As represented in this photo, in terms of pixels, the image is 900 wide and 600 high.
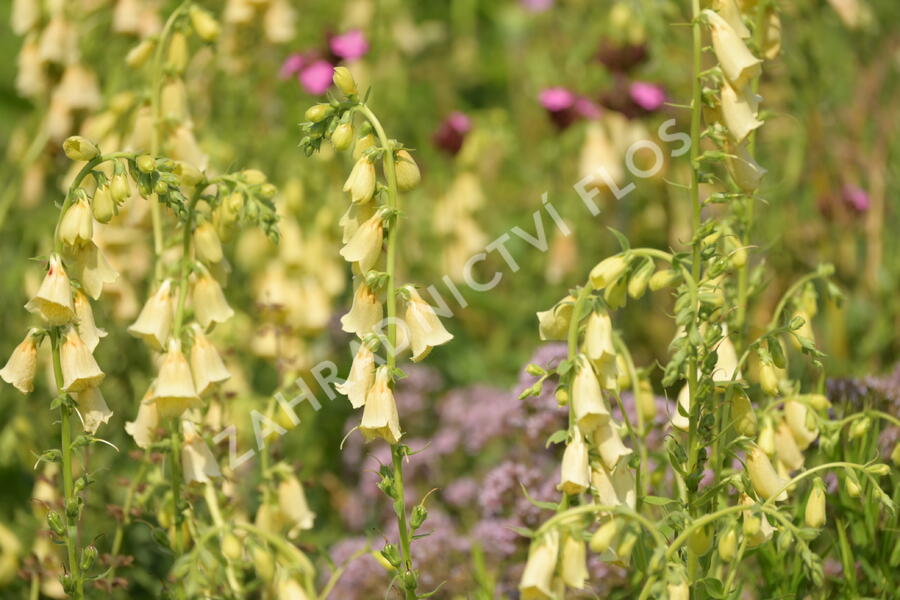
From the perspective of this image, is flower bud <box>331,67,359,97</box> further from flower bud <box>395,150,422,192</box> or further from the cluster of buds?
flower bud <box>395,150,422,192</box>

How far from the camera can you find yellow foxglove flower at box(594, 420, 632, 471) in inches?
66.0

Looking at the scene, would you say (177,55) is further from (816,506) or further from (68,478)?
(816,506)

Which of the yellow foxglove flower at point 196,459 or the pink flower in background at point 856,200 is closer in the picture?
the yellow foxglove flower at point 196,459

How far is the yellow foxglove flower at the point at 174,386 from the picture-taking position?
5.85 ft

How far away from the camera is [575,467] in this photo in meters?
1.61

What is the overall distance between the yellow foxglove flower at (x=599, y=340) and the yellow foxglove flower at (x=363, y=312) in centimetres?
33

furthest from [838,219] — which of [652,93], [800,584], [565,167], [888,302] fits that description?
[800,584]

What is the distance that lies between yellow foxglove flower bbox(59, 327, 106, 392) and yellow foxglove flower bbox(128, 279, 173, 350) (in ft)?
0.35

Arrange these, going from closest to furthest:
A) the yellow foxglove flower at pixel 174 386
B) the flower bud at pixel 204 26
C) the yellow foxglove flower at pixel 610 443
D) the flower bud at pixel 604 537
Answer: the flower bud at pixel 604 537 → the yellow foxglove flower at pixel 610 443 → the yellow foxglove flower at pixel 174 386 → the flower bud at pixel 204 26

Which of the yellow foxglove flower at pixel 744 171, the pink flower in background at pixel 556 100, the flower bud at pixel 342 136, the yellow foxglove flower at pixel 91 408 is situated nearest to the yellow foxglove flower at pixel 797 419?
the yellow foxglove flower at pixel 744 171

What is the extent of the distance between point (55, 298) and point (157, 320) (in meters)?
0.23

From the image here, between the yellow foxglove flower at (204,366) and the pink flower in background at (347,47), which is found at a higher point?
the pink flower in background at (347,47)

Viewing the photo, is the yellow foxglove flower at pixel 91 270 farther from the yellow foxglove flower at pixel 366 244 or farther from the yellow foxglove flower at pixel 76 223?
the yellow foxglove flower at pixel 366 244

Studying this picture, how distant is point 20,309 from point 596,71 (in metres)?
2.11
